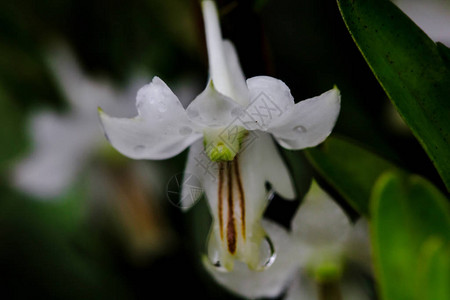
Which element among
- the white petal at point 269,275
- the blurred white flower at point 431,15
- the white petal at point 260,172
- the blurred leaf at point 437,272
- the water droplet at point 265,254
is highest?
the blurred white flower at point 431,15

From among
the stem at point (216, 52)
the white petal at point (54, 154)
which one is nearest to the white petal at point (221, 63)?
the stem at point (216, 52)

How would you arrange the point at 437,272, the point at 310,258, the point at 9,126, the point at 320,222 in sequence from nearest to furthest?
the point at 437,272, the point at 320,222, the point at 310,258, the point at 9,126

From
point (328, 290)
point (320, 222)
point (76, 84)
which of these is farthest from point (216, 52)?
point (76, 84)

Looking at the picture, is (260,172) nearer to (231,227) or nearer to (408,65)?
(231,227)

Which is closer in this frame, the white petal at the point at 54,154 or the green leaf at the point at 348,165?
the green leaf at the point at 348,165

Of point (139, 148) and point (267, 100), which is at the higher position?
point (267, 100)

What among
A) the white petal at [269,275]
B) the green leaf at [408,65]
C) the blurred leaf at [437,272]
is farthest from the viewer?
the white petal at [269,275]

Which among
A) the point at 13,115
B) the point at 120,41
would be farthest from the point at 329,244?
the point at 13,115

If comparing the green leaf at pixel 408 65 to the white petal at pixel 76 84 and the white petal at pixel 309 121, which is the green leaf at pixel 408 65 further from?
the white petal at pixel 76 84
